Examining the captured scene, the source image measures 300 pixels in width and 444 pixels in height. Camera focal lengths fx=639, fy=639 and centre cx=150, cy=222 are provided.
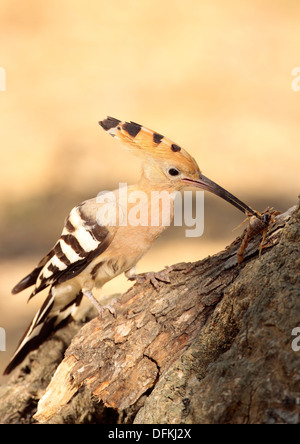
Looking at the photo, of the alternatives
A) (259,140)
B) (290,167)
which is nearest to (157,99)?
(259,140)

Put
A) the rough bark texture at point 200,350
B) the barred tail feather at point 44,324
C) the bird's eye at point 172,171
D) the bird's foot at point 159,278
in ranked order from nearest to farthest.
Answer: the rough bark texture at point 200,350 < the bird's foot at point 159,278 < the bird's eye at point 172,171 < the barred tail feather at point 44,324

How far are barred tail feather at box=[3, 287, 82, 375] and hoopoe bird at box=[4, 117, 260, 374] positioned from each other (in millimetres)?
167

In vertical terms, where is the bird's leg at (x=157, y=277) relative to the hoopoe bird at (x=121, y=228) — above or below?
below

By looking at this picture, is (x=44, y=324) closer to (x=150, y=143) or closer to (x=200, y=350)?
(x=150, y=143)

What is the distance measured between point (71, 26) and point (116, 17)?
47 centimetres

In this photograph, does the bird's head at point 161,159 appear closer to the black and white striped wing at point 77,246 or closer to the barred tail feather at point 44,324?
the black and white striped wing at point 77,246

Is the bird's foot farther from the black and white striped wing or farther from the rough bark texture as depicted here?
the black and white striped wing

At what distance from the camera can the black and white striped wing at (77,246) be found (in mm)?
2443

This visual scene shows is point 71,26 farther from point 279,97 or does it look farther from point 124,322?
point 124,322

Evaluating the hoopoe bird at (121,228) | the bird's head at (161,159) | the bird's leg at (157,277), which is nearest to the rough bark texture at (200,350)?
the bird's leg at (157,277)

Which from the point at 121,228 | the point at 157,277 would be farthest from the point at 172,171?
the point at 157,277

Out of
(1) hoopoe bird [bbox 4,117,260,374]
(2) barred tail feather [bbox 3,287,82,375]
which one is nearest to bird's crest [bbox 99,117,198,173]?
(1) hoopoe bird [bbox 4,117,260,374]
